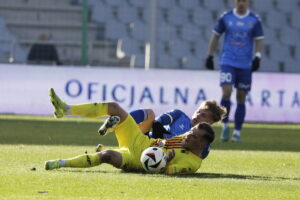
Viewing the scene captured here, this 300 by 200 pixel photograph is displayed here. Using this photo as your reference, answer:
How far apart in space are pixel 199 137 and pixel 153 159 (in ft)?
1.56

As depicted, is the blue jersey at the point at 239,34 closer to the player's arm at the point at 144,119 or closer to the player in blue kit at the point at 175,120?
the player in blue kit at the point at 175,120

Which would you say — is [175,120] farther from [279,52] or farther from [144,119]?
[279,52]

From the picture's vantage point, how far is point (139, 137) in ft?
27.8

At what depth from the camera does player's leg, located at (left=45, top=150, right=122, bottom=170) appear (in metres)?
8.10

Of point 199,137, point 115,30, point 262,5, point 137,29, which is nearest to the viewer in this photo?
point 199,137

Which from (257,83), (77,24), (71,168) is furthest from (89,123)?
(71,168)

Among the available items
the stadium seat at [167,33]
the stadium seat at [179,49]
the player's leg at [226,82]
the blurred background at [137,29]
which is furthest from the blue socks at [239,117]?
the stadium seat at [167,33]

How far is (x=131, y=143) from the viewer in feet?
27.7

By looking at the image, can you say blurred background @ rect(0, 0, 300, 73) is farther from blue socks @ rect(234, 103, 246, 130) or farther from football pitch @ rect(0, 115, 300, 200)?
football pitch @ rect(0, 115, 300, 200)

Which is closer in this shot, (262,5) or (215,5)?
(215,5)

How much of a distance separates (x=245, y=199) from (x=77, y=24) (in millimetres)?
19069

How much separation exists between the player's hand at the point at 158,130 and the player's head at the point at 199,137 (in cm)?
85

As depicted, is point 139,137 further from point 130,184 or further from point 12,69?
point 12,69

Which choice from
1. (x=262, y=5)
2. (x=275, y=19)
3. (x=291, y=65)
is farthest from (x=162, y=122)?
(x=275, y=19)
